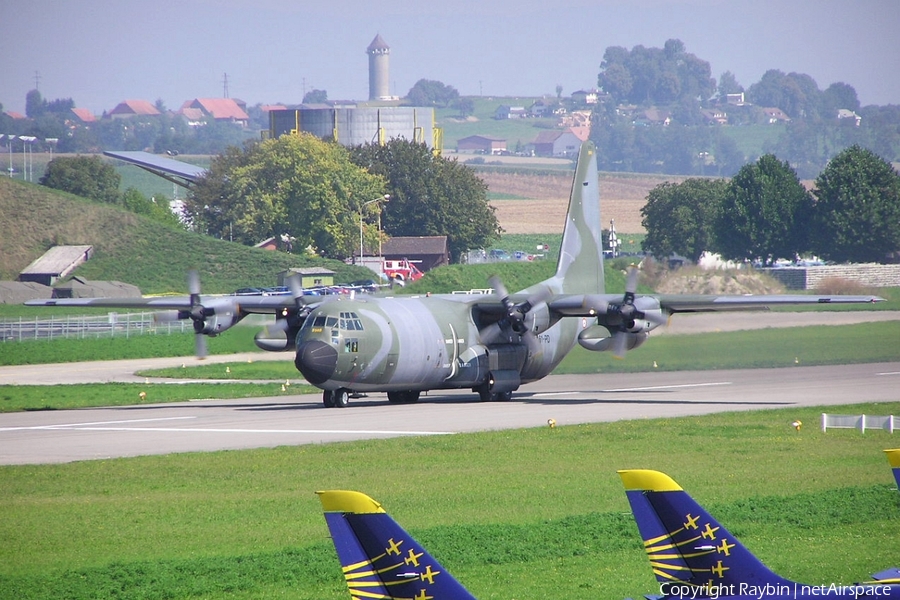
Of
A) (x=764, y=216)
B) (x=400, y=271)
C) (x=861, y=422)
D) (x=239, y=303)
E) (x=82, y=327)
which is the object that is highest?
(x=764, y=216)

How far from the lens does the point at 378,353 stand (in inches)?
1297

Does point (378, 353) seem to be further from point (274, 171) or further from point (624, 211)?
point (624, 211)

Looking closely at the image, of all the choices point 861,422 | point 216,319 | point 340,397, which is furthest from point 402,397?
A: point 861,422

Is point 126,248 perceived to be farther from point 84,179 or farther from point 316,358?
point 316,358

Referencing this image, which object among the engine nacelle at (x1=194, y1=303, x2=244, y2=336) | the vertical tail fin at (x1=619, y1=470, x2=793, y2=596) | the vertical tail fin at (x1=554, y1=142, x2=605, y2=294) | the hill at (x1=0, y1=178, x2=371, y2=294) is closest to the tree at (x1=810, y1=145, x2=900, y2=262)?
the hill at (x1=0, y1=178, x2=371, y2=294)

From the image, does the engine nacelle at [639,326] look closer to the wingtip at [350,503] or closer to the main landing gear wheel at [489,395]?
the main landing gear wheel at [489,395]

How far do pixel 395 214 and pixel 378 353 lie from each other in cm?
7757

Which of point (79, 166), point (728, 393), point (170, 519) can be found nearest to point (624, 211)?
point (79, 166)

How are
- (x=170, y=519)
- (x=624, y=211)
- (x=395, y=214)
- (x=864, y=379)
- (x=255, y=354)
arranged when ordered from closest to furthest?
(x=170, y=519), (x=864, y=379), (x=255, y=354), (x=395, y=214), (x=624, y=211)

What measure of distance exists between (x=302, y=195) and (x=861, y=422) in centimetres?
7300

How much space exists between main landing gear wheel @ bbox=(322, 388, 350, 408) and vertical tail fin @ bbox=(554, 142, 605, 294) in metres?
9.25

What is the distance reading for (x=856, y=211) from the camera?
8525 centimetres

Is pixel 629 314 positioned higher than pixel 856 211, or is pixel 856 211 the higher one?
pixel 856 211

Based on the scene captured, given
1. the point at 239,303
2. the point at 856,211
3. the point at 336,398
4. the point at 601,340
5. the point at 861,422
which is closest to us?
the point at 861,422
